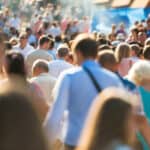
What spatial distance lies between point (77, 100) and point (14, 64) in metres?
0.61

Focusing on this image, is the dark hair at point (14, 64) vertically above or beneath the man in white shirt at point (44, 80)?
above

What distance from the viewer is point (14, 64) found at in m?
5.97

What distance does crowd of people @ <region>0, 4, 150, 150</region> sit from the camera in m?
3.32

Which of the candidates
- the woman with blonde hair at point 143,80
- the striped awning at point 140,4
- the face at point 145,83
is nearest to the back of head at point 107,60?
the woman with blonde hair at point 143,80

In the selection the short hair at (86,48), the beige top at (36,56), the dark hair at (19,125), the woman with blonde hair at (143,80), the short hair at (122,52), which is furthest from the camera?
the beige top at (36,56)

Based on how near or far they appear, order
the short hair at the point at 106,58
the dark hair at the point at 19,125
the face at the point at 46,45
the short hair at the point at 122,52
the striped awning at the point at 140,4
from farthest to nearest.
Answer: the striped awning at the point at 140,4 < the face at the point at 46,45 < the short hair at the point at 122,52 < the short hair at the point at 106,58 < the dark hair at the point at 19,125

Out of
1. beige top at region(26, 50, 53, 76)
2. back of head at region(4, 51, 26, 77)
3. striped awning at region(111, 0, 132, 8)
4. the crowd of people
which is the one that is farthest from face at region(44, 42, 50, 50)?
striped awning at region(111, 0, 132, 8)

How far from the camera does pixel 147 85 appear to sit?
665 centimetres

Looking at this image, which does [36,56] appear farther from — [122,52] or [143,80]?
[143,80]

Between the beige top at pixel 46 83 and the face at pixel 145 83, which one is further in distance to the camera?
the beige top at pixel 46 83

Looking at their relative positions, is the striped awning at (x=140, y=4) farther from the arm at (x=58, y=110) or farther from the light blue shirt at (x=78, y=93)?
the arm at (x=58, y=110)

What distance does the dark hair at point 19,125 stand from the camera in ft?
10.6

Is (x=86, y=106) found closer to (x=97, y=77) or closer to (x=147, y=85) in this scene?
(x=97, y=77)

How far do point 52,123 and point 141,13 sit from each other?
1864 cm
